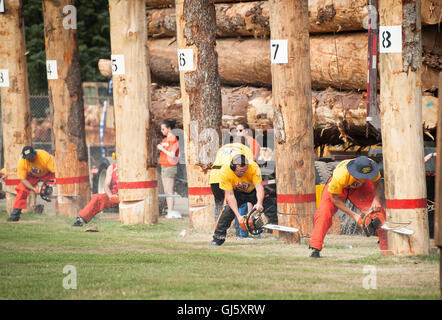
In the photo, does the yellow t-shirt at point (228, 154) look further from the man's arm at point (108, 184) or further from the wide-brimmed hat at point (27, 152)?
the wide-brimmed hat at point (27, 152)

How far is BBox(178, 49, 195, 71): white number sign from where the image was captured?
13.0m

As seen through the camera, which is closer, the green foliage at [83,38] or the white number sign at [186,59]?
the white number sign at [186,59]

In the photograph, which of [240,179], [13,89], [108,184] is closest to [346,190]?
[240,179]

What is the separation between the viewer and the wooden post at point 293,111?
441 inches

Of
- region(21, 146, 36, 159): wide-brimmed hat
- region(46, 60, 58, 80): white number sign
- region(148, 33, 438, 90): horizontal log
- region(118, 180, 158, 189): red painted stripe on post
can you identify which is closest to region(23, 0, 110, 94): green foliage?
region(148, 33, 438, 90): horizontal log

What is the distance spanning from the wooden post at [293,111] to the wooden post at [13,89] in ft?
22.6

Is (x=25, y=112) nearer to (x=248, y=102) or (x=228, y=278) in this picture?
(x=248, y=102)

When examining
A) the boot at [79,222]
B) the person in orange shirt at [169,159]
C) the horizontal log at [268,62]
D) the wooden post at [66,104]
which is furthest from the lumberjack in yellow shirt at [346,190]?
the wooden post at [66,104]

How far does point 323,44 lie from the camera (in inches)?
553

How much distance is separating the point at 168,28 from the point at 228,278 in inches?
376

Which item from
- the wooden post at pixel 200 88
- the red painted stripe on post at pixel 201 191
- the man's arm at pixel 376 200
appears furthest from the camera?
the red painted stripe on post at pixel 201 191

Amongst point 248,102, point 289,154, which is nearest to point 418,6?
point 289,154

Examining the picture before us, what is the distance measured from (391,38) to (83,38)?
21.4 metres

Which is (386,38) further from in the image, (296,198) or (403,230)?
(296,198)
